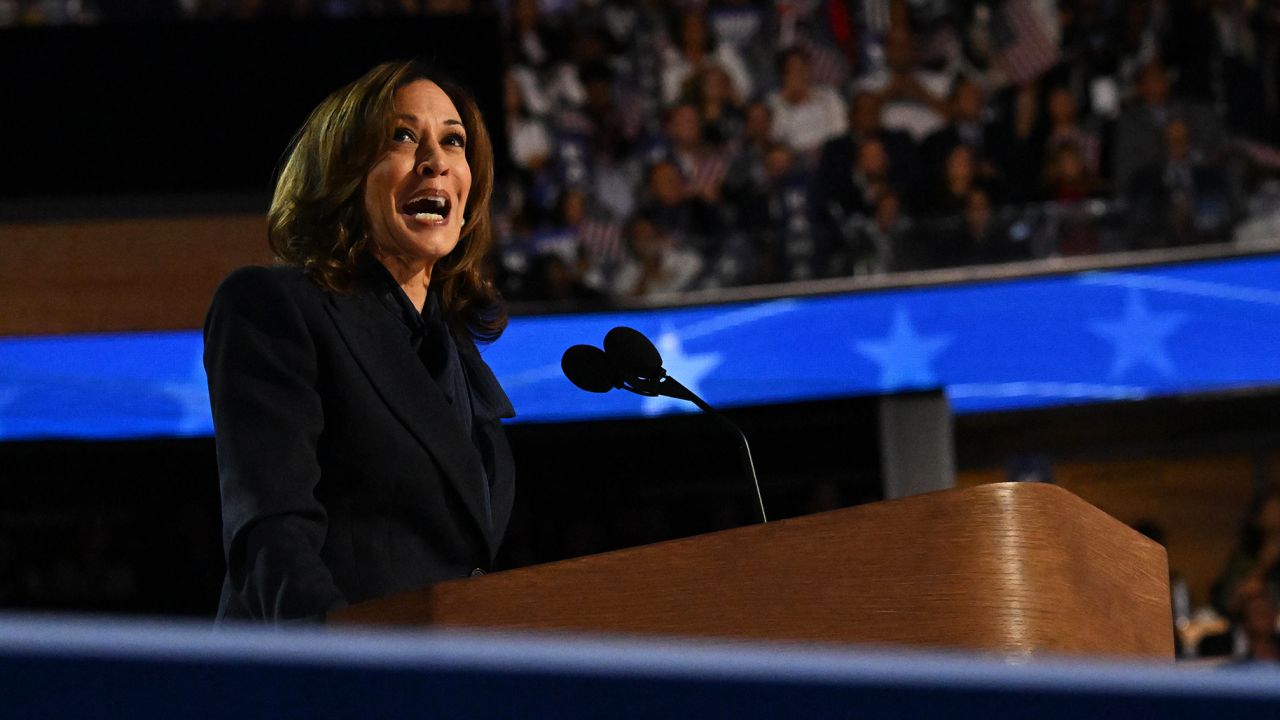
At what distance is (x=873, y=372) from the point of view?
465 cm

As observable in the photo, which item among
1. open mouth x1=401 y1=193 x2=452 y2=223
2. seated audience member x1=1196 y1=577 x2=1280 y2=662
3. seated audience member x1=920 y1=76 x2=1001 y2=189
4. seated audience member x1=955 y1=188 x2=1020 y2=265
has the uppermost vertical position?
open mouth x1=401 y1=193 x2=452 y2=223

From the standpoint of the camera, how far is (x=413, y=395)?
1.33 meters

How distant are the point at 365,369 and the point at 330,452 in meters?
0.08

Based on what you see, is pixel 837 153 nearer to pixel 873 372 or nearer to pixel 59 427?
pixel 873 372

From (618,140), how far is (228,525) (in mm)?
4304

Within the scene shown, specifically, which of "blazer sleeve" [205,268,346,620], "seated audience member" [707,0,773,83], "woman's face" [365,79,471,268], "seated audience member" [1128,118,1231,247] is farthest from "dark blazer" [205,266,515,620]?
"seated audience member" [707,0,773,83]

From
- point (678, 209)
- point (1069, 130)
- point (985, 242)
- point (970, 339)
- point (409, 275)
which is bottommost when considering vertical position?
point (970, 339)

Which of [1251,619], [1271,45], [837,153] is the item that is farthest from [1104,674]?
[1271,45]

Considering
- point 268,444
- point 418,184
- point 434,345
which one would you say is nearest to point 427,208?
point 418,184

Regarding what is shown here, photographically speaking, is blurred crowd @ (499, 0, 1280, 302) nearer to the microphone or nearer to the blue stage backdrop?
the blue stage backdrop

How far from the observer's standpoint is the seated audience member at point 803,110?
208 inches

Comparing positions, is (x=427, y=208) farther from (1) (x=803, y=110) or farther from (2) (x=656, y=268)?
(1) (x=803, y=110)

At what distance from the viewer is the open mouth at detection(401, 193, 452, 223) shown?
1.48m

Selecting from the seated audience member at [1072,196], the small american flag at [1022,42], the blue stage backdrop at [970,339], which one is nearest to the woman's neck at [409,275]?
the blue stage backdrop at [970,339]
